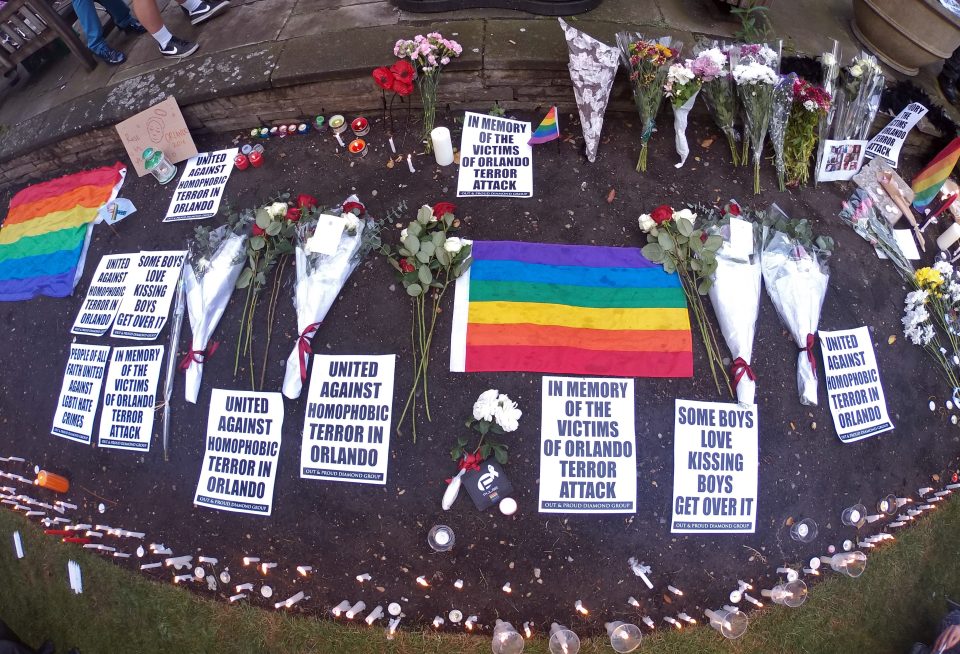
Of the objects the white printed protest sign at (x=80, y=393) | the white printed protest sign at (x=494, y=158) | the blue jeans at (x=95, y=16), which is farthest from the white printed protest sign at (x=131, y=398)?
the blue jeans at (x=95, y=16)

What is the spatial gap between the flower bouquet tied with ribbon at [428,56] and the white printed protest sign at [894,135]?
13.8 ft

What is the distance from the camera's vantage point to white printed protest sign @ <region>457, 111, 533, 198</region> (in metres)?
4.29

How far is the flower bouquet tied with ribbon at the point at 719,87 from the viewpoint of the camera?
4.06 meters

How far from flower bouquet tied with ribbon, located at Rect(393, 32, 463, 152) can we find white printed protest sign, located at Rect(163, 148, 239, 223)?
6.55ft

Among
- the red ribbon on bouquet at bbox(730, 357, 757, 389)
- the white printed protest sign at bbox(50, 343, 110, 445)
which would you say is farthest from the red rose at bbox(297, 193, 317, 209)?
the red ribbon on bouquet at bbox(730, 357, 757, 389)

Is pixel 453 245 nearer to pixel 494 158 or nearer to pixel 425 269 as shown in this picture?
pixel 425 269

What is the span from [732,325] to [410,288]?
8.42ft

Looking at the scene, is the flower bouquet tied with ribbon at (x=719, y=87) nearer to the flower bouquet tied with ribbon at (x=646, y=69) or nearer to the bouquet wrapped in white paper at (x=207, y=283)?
the flower bouquet tied with ribbon at (x=646, y=69)

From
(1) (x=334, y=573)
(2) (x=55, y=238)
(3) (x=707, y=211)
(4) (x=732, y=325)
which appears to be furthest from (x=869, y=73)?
(2) (x=55, y=238)

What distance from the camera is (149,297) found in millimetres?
4234

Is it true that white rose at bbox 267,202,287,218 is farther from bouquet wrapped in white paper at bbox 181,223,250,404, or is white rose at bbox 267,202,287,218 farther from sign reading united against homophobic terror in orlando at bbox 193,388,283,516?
sign reading united against homophobic terror in orlando at bbox 193,388,283,516

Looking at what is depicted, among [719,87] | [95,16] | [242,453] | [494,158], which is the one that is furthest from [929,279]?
[95,16]

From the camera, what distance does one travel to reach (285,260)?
4.12 metres

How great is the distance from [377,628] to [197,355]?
258 centimetres
